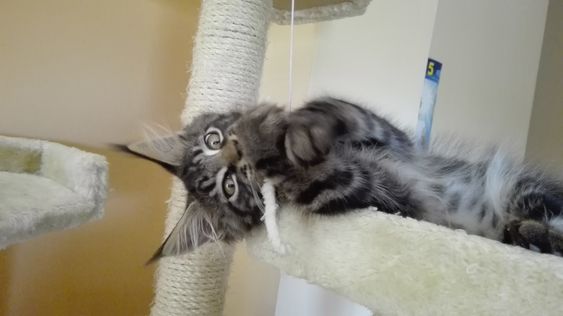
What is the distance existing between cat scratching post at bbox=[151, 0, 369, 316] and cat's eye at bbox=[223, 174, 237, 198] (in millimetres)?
230

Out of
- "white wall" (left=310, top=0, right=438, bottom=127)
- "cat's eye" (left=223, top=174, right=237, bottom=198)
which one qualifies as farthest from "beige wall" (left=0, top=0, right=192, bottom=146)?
"cat's eye" (left=223, top=174, right=237, bottom=198)

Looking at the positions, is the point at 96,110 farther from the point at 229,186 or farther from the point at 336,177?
the point at 336,177

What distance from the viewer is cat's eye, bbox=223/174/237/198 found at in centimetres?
73

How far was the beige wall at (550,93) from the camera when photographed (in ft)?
6.35

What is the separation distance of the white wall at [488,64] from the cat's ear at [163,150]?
3.14 feet

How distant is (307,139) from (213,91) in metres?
0.47

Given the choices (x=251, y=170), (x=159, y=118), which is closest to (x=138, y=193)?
(x=159, y=118)

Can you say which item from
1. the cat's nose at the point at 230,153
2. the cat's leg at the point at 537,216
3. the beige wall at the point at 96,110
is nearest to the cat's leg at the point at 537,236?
the cat's leg at the point at 537,216

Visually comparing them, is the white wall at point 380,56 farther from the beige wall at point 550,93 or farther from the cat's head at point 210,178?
the beige wall at point 550,93

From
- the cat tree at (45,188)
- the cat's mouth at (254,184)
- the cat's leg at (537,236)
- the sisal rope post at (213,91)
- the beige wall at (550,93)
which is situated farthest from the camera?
the beige wall at (550,93)

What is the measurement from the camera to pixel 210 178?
764 mm

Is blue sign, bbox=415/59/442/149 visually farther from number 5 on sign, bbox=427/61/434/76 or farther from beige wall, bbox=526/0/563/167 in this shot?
beige wall, bbox=526/0/563/167

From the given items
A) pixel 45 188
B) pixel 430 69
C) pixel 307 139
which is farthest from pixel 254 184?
pixel 430 69

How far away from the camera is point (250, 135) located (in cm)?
64
